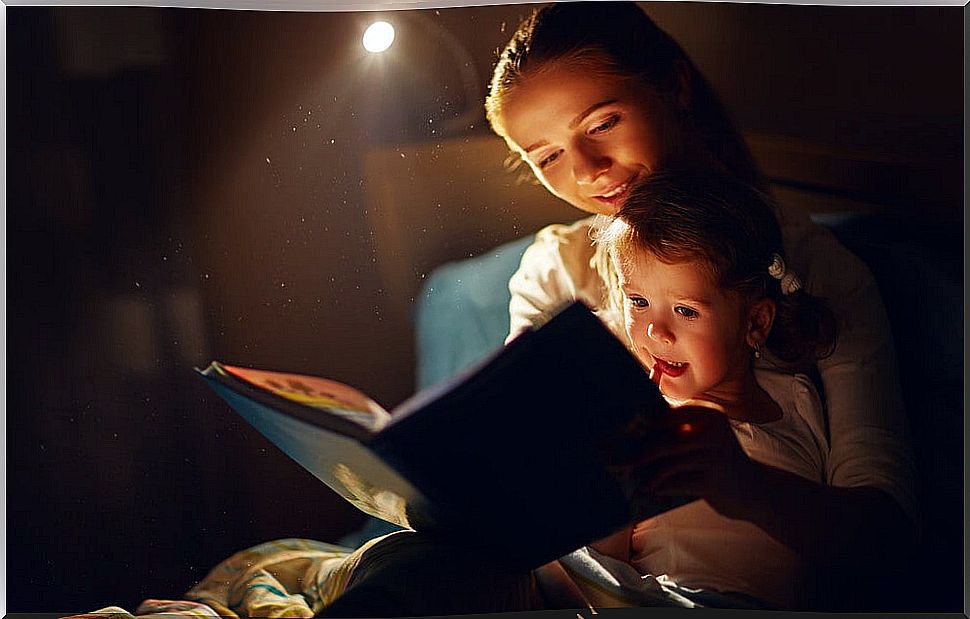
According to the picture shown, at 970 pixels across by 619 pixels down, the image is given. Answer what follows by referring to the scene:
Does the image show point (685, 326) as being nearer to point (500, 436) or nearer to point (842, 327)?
point (842, 327)

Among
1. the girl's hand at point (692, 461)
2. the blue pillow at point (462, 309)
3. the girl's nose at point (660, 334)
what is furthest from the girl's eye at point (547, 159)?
the girl's hand at point (692, 461)

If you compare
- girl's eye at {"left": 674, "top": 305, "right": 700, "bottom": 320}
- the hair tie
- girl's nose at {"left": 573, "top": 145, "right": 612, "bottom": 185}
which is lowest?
girl's eye at {"left": 674, "top": 305, "right": 700, "bottom": 320}

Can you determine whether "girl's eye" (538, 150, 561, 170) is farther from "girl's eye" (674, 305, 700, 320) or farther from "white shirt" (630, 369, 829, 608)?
"white shirt" (630, 369, 829, 608)

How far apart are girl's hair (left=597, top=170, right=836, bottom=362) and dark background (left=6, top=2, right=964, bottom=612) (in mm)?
283

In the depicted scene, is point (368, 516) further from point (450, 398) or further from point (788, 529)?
point (788, 529)

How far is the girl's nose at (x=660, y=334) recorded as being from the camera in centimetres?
361

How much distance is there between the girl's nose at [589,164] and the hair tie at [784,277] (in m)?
0.65

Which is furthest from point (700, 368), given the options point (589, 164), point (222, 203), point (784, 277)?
point (222, 203)

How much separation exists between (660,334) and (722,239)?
0.38m

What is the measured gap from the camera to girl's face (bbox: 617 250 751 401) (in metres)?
3.60

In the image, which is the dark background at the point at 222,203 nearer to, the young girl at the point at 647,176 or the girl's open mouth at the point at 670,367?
the young girl at the point at 647,176

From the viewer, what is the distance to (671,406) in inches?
143

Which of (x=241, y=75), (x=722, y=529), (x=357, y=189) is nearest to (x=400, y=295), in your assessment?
(x=357, y=189)

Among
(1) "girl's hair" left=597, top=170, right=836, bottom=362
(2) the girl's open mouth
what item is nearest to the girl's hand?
(2) the girl's open mouth
